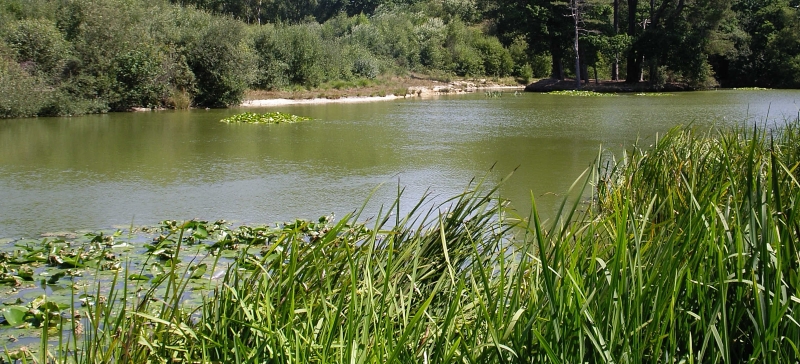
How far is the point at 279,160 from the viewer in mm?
9344

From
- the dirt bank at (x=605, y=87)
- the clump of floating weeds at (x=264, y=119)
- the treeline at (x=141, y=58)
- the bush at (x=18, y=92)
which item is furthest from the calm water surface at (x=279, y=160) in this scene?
the dirt bank at (x=605, y=87)

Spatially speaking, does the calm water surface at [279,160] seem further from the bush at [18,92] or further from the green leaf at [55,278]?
the green leaf at [55,278]

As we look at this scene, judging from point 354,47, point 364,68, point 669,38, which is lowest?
point 364,68

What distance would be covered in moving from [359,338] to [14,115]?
13.8 m

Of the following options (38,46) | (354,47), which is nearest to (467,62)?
(354,47)

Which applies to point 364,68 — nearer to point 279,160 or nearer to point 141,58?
point 141,58

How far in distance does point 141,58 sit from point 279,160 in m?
9.03

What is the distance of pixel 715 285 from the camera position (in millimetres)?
2033

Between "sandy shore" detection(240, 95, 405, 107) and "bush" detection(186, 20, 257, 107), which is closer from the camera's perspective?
"bush" detection(186, 20, 257, 107)

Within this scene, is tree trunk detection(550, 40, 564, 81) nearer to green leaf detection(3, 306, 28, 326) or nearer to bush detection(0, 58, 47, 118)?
bush detection(0, 58, 47, 118)

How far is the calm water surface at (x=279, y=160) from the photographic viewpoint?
630 cm

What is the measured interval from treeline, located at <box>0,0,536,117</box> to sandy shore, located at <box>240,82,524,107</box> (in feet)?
2.50

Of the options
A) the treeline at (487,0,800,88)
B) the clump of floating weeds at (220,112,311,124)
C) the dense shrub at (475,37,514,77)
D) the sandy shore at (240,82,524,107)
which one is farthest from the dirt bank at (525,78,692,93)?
the clump of floating weeds at (220,112,311,124)

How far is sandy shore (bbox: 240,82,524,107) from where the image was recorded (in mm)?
20031
